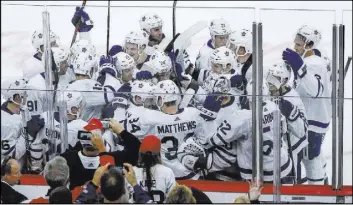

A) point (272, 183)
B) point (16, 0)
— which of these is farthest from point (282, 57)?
point (16, 0)

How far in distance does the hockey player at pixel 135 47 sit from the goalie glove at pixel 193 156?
0.87 m

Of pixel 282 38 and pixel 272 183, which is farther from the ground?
pixel 282 38

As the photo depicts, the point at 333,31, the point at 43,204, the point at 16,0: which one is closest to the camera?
the point at 43,204

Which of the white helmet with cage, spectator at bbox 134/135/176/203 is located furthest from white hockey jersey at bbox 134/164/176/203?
the white helmet with cage

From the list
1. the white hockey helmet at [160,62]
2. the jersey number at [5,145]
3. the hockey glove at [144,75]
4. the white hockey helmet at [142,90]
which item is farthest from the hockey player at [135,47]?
the jersey number at [5,145]

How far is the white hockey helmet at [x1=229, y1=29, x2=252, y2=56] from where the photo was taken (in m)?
8.38

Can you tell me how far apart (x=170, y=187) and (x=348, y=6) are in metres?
4.77

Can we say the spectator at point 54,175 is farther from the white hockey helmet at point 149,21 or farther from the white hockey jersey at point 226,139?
the white hockey helmet at point 149,21

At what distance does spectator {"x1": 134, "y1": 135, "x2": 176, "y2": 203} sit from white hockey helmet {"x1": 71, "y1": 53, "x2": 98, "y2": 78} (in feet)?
2.20

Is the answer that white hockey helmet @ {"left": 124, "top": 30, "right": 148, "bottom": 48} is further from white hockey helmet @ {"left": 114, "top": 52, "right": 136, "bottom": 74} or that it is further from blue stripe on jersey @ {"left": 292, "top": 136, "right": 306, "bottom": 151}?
blue stripe on jersey @ {"left": 292, "top": 136, "right": 306, "bottom": 151}

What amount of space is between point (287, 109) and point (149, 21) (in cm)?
141

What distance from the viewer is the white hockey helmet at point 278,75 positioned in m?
8.23

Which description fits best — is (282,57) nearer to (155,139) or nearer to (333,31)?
(333,31)

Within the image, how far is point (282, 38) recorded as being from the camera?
8664 millimetres
